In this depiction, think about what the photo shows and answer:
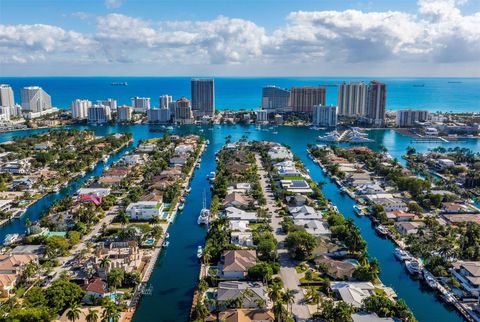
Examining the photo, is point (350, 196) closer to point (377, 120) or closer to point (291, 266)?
point (291, 266)

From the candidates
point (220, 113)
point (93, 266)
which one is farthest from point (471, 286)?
point (220, 113)

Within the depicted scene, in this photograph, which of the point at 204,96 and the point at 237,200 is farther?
the point at 204,96

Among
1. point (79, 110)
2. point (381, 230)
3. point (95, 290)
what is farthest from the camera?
point (79, 110)

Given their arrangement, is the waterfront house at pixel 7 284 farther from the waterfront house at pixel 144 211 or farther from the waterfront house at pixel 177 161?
the waterfront house at pixel 177 161

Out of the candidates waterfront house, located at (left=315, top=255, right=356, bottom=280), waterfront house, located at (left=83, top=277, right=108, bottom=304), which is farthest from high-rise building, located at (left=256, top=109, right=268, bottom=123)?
waterfront house, located at (left=83, top=277, right=108, bottom=304)

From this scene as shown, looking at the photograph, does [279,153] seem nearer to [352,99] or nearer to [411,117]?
[411,117]

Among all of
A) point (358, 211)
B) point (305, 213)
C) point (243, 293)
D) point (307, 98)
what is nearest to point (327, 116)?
point (307, 98)
